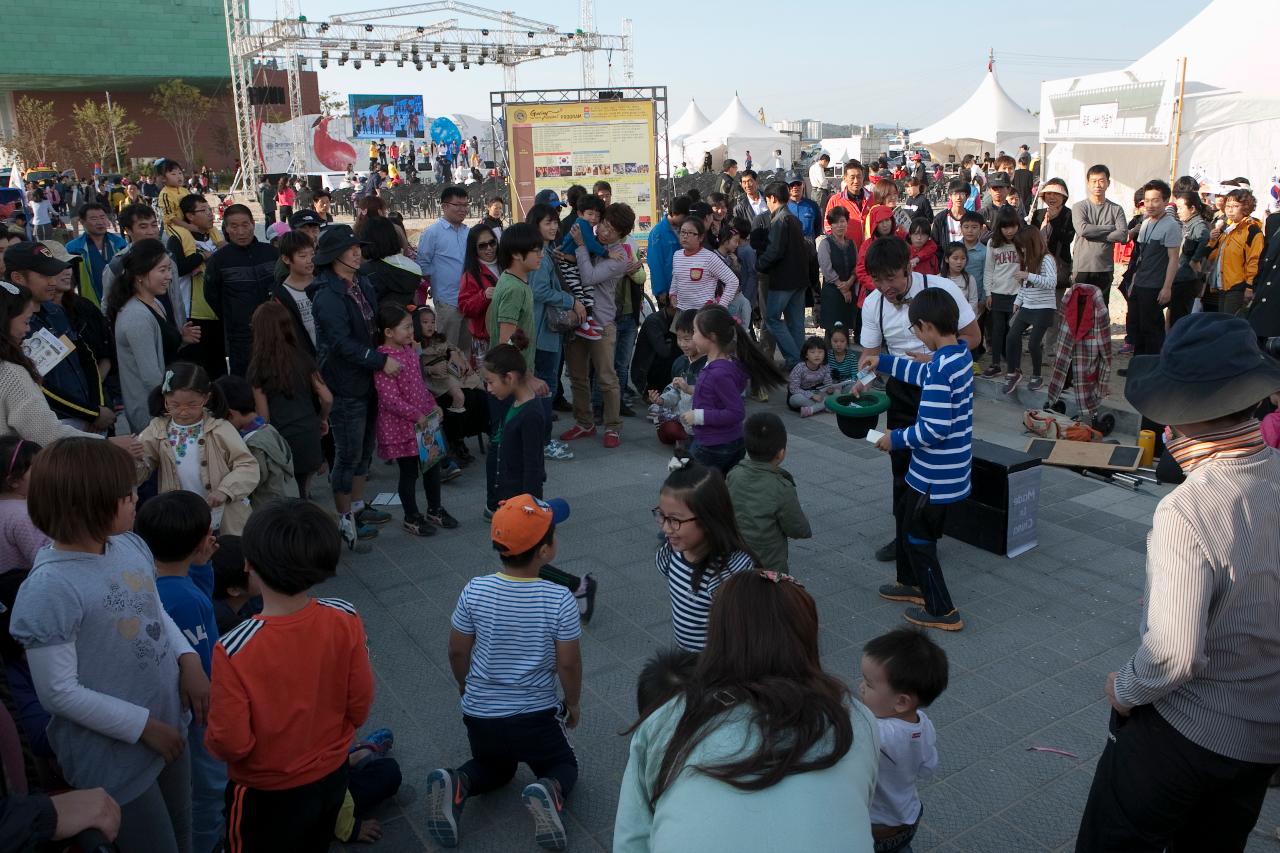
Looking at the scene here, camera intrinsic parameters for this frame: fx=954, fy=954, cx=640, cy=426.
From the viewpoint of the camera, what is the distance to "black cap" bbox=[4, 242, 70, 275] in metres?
4.86

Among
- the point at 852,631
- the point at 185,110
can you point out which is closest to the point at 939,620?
the point at 852,631

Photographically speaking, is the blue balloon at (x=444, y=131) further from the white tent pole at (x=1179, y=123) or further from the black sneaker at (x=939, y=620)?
the black sneaker at (x=939, y=620)

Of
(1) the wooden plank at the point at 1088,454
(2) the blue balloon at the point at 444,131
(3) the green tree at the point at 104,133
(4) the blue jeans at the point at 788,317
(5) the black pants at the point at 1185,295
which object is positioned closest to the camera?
(1) the wooden plank at the point at 1088,454

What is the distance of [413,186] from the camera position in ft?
99.7

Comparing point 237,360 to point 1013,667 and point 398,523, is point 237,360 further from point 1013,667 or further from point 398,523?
point 1013,667

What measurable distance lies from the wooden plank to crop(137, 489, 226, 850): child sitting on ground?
19.0 ft

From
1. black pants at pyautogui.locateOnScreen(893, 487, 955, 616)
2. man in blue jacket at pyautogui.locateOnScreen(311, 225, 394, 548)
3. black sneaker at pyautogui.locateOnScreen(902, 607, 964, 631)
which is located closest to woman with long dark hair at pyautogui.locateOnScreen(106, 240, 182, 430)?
man in blue jacket at pyautogui.locateOnScreen(311, 225, 394, 548)

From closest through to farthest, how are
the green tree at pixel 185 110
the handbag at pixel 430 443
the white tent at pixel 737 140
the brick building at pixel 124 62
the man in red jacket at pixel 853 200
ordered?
the handbag at pixel 430 443 → the man in red jacket at pixel 853 200 → the white tent at pixel 737 140 → the green tree at pixel 185 110 → the brick building at pixel 124 62

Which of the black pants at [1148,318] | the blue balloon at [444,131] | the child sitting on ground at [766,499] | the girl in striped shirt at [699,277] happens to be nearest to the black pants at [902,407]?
the child sitting on ground at [766,499]

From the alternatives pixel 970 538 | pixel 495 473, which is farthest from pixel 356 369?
pixel 970 538

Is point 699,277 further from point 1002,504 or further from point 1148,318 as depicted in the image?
point 1148,318

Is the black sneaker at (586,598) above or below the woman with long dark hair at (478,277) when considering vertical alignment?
below

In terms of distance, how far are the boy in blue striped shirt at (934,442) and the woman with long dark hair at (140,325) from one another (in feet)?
13.6

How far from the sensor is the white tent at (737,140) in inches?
1207
